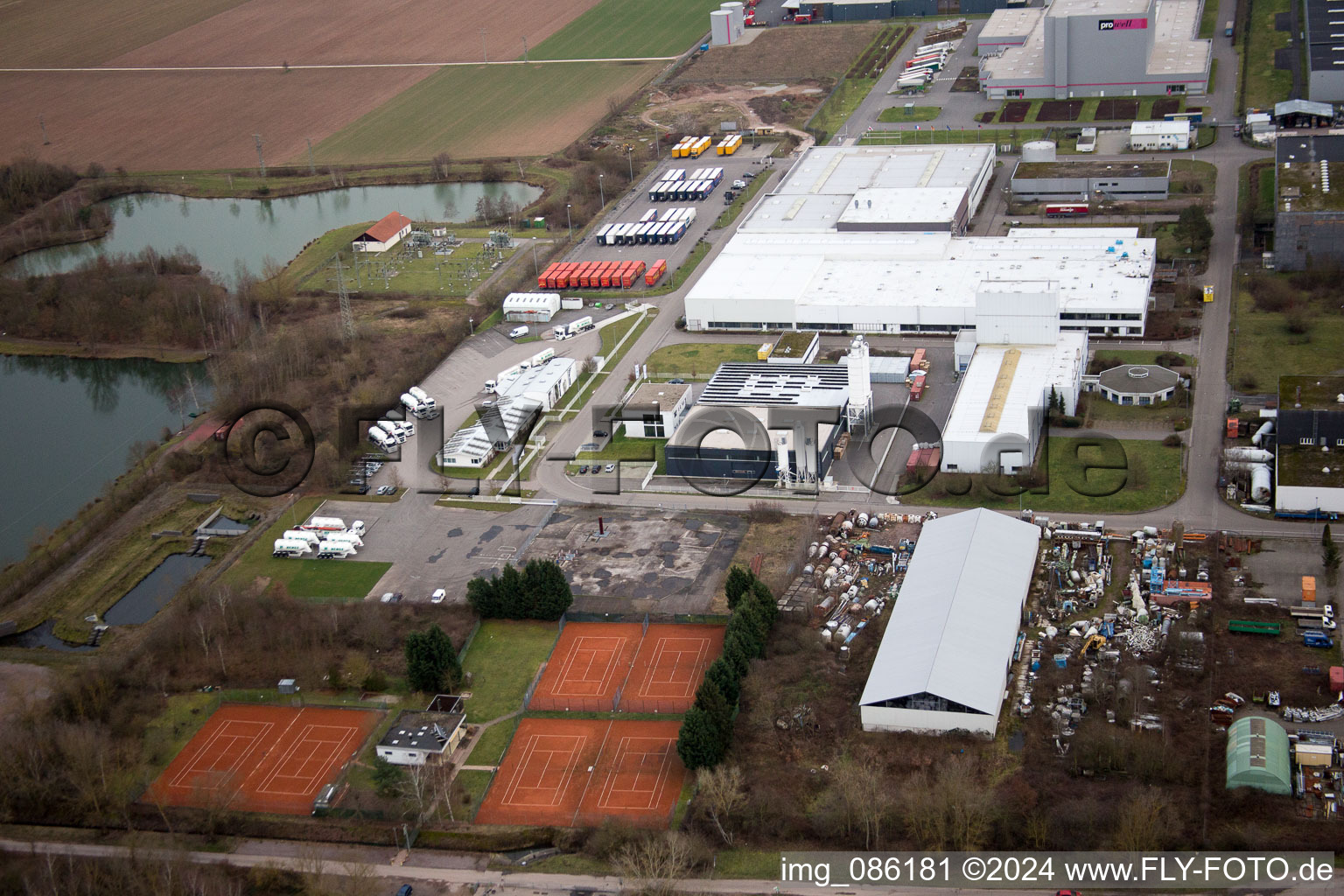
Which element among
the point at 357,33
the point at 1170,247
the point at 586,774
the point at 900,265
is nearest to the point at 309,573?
the point at 586,774

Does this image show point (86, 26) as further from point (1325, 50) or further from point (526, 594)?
point (526, 594)

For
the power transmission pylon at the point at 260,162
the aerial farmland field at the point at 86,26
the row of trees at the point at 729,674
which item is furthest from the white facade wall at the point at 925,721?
the aerial farmland field at the point at 86,26

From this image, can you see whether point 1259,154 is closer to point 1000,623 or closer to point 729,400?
point 729,400

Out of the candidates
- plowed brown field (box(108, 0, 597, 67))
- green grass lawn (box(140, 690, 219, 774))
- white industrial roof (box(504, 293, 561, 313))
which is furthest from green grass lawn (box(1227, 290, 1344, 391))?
plowed brown field (box(108, 0, 597, 67))

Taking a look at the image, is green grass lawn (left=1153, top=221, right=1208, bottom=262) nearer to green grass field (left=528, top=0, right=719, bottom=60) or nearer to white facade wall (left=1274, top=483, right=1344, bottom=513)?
white facade wall (left=1274, top=483, right=1344, bottom=513)

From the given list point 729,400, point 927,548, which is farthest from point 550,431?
point 927,548

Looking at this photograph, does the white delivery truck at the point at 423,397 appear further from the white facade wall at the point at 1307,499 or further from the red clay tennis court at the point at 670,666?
the white facade wall at the point at 1307,499
